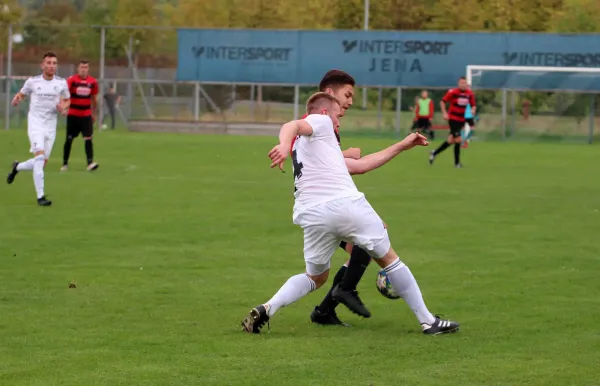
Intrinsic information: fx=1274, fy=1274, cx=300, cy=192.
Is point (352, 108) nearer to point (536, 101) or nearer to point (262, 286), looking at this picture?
point (536, 101)

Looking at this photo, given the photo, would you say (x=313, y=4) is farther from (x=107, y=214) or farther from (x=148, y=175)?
(x=107, y=214)

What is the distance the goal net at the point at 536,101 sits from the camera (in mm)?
43031

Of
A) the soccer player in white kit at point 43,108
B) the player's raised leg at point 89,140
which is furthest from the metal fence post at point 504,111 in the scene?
the soccer player in white kit at point 43,108

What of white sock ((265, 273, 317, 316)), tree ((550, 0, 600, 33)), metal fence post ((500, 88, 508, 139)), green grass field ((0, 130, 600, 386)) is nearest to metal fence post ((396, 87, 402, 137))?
metal fence post ((500, 88, 508, 139))

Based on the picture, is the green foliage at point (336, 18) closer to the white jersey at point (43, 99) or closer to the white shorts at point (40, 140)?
the white jersey at point (43, 99)

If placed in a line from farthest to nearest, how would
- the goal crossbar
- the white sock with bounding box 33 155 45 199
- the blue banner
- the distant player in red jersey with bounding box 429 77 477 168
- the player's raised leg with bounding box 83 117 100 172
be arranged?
the blue banner
the goal crossbar
the distant player in red jersey with bounding box 429 77 477 168
the player's raised leg with bounding box 83 117 100 172
the white sock with bounding box 33 155 45 199

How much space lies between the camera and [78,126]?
76.9ft

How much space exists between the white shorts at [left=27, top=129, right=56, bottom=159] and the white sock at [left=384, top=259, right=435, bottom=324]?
10603 millimetres

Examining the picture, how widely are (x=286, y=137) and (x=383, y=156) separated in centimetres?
108

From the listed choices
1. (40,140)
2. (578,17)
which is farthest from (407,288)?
(578,17)

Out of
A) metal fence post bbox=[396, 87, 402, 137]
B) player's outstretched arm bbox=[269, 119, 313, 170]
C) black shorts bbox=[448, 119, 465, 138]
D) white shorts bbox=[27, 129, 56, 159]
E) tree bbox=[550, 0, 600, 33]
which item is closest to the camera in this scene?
player's outstretched arm bbox=[269, 119, 313, 170]

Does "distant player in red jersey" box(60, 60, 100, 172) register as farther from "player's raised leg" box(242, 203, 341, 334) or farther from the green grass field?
"player's raised leg" box(242, 203, 341, 334)

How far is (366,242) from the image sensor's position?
7.96m

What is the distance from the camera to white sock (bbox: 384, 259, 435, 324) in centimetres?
813
